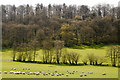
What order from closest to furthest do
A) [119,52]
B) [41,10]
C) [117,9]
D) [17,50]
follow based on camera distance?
[119,52], [17,50], [117,9], [41,10]

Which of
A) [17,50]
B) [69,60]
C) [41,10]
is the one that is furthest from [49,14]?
[69,60]

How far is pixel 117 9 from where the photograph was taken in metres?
122

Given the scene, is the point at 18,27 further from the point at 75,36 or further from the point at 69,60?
the point at 69,60

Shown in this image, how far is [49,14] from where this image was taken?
12912cm

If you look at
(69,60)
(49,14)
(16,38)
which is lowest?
(69,60)

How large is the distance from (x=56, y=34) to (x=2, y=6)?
61590 millimetres

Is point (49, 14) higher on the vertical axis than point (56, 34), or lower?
higher

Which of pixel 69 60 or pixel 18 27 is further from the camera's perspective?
pixel 18 27

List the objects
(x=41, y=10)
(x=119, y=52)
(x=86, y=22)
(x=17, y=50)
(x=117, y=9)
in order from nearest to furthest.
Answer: (x=119, y=52), (x=17, y=50), (x=86, y=22), (x=117, y=9), (x=41, y=10)

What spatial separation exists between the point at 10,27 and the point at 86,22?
135 ft

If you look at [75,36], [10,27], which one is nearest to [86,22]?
[75,36]

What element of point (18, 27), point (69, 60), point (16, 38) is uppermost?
point (18, 27)

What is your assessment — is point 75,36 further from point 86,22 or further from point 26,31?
point 26,31

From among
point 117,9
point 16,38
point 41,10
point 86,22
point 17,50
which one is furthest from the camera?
point 41,10
